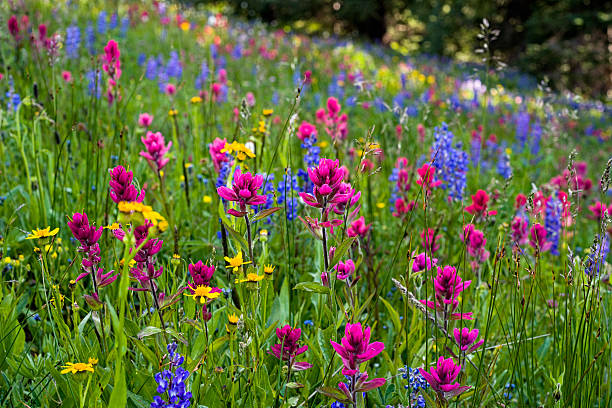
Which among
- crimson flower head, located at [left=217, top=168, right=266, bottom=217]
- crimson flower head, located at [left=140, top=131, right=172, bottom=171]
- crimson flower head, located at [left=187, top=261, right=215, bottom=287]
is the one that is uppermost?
crimson flower head, located at [left=217, top=168, right=266, bottom=217]

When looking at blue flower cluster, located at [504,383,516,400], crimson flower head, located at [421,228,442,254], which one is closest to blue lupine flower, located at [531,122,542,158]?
crimson flower head, located at [421,228,442,254]

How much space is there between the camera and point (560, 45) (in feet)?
42.0

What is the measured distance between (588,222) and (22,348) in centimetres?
418

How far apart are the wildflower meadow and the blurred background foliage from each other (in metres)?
9.29

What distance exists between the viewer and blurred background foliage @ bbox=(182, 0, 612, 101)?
12.8 metres

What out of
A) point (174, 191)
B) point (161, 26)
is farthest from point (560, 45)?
point (174, 191)

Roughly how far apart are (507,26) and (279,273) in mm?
14271

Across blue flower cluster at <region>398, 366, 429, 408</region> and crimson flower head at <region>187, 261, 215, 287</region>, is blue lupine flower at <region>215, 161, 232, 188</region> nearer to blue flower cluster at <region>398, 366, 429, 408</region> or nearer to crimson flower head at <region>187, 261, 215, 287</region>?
crimson flower head at <region>187, 261, 215, 287</region>

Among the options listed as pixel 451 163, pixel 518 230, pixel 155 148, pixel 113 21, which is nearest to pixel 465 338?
pixel 518 230

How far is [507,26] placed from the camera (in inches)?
568

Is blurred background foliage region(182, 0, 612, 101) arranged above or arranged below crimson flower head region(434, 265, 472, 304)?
below

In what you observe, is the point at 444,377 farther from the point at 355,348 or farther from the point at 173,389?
the point at 173,389

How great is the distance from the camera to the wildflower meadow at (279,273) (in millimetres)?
1315

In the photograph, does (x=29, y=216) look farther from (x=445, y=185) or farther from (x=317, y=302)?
(x=445, y=185)
